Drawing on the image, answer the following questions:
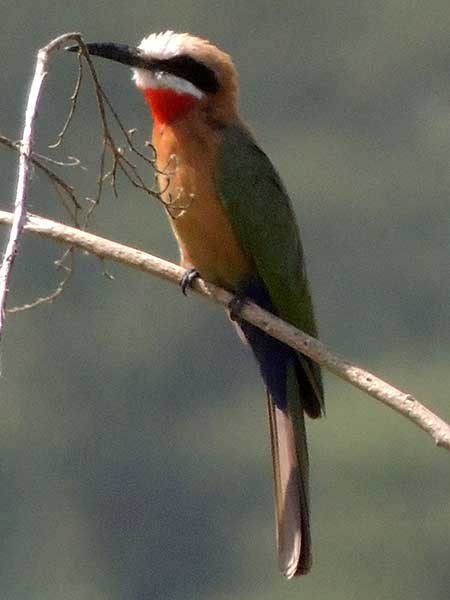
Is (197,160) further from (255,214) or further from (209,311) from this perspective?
(209,311)

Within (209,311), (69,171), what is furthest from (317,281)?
(69,171)

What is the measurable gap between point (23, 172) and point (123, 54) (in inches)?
36.9

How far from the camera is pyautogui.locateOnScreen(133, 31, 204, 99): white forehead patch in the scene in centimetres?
251

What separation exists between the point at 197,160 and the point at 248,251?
156 millimetres

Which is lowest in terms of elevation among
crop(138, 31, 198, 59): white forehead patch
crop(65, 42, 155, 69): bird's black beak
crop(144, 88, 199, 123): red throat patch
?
crop(144, 88, 199, 123): red throat patch

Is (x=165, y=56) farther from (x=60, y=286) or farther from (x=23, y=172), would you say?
(x=23, y=172)

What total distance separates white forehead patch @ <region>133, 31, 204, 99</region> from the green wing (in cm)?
9

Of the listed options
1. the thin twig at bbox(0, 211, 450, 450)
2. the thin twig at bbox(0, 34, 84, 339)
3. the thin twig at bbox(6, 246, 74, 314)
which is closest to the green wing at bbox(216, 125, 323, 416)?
the thin twig at bbox(0, 211, 450, 450)

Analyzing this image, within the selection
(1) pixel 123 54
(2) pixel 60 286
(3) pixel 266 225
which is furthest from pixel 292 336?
(1) pixel 123 54

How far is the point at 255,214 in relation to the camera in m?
2.51

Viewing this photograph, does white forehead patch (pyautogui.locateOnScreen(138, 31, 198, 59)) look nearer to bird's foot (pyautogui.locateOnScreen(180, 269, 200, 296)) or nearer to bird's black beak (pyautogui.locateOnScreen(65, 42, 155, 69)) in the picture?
bird's black beak (pyautogui.locateOnScreen(65, 42, 155, 69))

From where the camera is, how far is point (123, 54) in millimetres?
2457

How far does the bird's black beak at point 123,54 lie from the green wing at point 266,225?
0.16 m

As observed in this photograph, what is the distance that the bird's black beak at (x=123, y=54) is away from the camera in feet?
7.83
